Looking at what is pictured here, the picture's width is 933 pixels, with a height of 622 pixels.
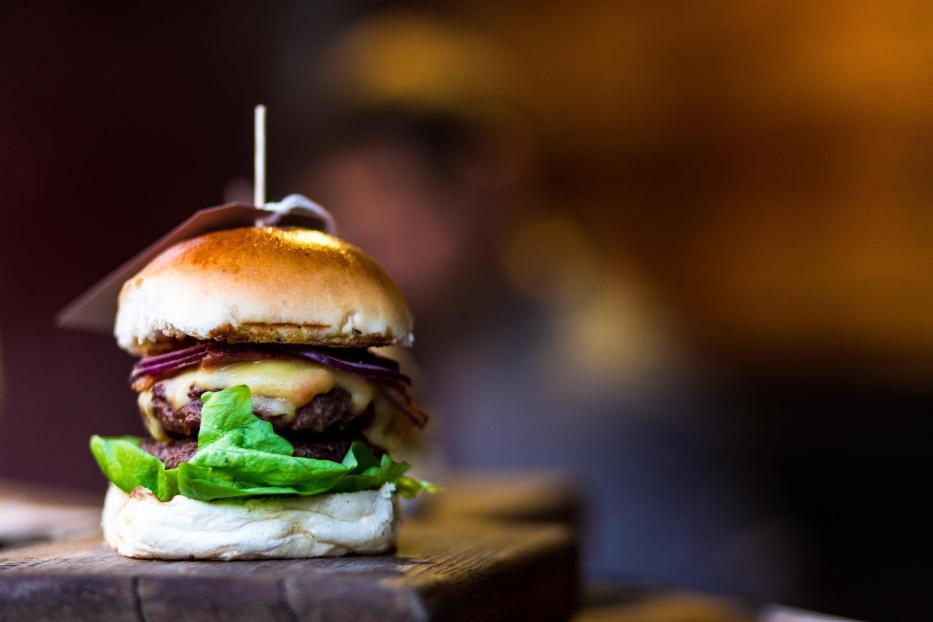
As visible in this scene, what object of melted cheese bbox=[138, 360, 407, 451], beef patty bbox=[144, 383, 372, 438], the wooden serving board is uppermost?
melted cheese bbox=[138, 360, 407, 451]

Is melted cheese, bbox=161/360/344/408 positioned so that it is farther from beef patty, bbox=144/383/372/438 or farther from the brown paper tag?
the brown paper tag

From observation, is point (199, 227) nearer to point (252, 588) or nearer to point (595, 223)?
point (252, 588)

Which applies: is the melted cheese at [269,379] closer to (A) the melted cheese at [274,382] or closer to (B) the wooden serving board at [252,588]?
(A) the melted cheese at [274,382]

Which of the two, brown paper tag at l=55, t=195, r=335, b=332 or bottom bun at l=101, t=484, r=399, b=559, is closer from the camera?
bottom bun at l=101, t=484, r=399, b=559

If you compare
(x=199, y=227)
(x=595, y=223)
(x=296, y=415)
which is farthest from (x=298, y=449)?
(x=595, y=223)

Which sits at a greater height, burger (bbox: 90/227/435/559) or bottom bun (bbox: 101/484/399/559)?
burger (bbox: 90/227/435/559)

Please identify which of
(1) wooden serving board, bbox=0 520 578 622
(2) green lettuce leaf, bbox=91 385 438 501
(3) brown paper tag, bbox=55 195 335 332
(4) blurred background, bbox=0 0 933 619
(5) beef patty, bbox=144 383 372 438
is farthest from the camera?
(4) blurred background, bbox=0 0 933 619

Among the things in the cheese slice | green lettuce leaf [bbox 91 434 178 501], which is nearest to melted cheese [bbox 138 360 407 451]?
the cheese slice

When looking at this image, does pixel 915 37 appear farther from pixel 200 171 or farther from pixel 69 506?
pixel 69 506
